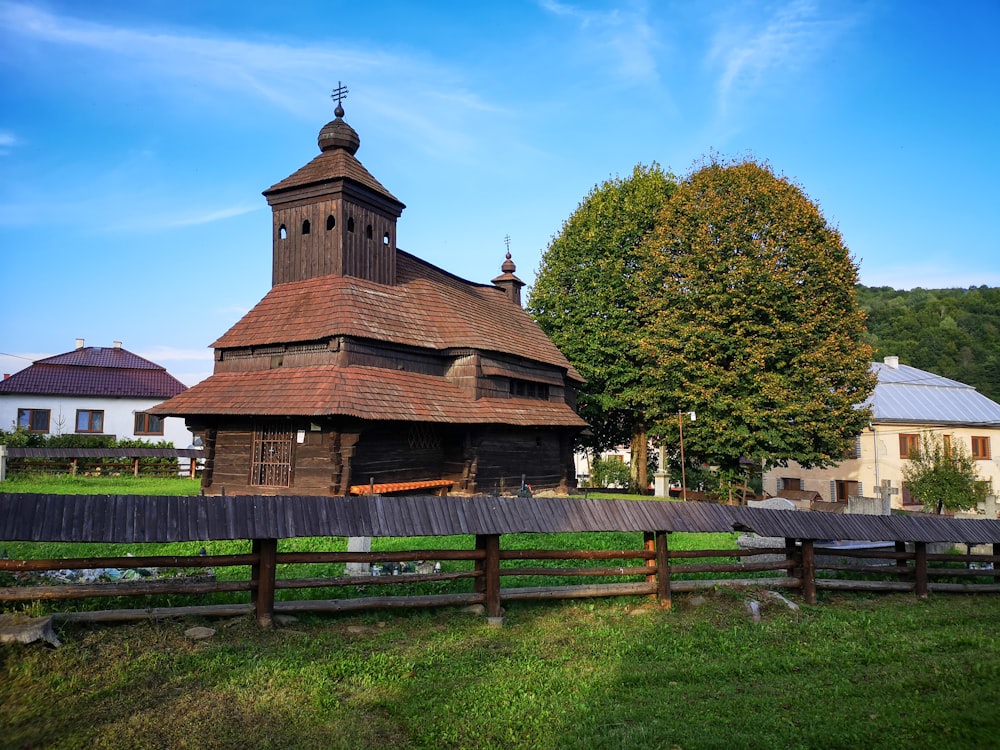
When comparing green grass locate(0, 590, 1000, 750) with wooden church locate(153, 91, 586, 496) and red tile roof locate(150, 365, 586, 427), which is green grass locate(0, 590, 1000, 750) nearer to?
red tile roof locate(150, 365, 586, 427)

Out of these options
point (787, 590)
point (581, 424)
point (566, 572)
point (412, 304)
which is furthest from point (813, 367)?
point (566, 572)

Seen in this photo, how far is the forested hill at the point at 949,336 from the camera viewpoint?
58.6m

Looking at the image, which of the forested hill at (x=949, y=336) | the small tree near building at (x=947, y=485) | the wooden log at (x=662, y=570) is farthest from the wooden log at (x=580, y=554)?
the forested hill at (x=949, y=336)

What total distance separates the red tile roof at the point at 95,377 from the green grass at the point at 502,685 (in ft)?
120

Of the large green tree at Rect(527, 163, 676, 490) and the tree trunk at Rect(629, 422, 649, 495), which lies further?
the tree trunk at Rect(629, 422, 649, 495)

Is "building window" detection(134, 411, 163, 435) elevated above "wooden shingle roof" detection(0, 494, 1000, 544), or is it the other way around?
"building window" detection(134, 411, 163, 435)

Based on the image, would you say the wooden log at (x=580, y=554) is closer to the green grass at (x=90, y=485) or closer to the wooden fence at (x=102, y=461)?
the green grass at (x=90, y=485)

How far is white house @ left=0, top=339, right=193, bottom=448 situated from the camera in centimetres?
3669

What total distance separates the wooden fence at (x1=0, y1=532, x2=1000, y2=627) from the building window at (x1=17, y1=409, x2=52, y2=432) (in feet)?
111

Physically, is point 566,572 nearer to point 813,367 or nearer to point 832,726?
point 832,726

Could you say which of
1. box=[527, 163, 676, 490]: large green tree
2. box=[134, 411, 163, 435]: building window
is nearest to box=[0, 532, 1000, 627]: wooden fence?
box=[527, 163, 676, 490]: large green tree

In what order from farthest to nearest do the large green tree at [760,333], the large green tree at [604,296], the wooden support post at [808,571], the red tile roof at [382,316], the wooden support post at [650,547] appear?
the large green tree at [604,296]
the large green tree at [760,333]
the red tile roof at [382,316]
the wooden support post at [808,571]
the wooden support post at [650,547]

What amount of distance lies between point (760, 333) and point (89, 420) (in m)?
36.0

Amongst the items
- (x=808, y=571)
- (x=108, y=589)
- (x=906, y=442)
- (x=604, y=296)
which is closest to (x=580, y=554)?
(x=808, y=571)
